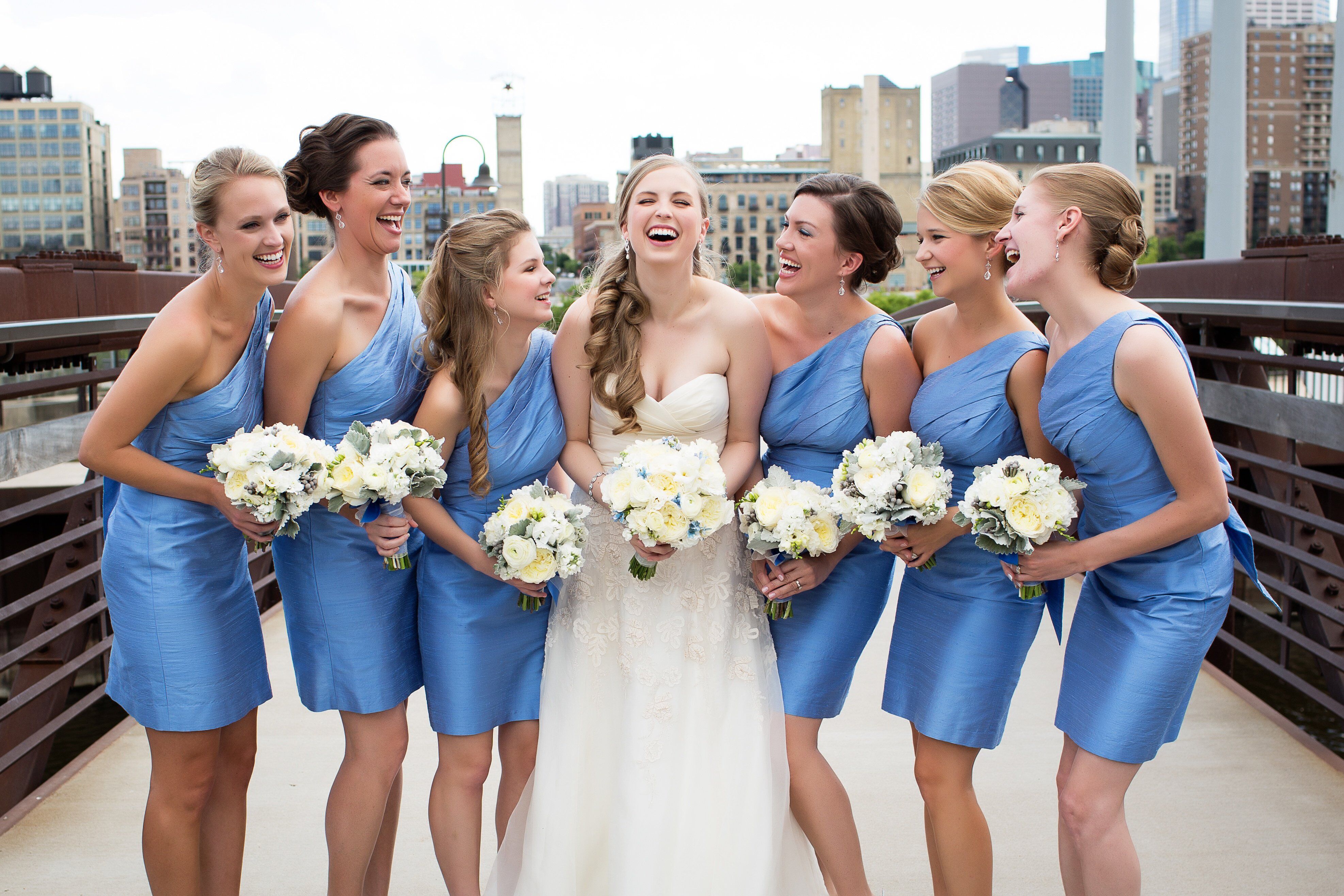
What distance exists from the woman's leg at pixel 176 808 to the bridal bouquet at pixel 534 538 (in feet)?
2.92

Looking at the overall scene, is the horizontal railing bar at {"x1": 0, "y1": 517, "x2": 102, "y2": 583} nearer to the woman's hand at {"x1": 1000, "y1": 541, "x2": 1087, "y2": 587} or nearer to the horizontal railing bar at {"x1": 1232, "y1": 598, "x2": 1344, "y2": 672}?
the woman's hand at {"x1": 1000, "y1": 541, "x2": 1087, "y2": 587}

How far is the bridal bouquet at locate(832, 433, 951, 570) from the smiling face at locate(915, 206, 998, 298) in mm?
449

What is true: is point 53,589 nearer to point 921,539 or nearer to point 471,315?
point 471,315

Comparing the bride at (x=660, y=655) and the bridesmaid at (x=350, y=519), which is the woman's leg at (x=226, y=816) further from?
the bride at (x=660, y=655)

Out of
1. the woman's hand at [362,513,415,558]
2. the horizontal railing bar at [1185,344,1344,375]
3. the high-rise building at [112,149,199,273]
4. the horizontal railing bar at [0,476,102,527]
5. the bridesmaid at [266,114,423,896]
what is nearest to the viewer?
the woman's hand at [362,513,415,558]

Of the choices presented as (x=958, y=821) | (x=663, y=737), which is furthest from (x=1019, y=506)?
(x=663, y=737)

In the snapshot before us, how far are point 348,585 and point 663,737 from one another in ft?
3.18

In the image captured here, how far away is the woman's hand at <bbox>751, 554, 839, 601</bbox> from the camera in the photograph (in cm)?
300

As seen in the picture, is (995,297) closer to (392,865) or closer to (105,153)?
(392,865)

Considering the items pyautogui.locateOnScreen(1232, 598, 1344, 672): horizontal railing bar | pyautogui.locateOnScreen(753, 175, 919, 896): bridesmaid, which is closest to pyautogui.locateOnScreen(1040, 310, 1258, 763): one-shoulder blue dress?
pyautogui.locateOnScreen(753, 175, 919, 896): bridesmaid

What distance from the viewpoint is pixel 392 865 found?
363cm

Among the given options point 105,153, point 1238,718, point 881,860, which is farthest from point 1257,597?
point 105,153

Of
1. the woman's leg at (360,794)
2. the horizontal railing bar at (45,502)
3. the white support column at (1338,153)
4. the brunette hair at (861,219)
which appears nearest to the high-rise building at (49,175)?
the white support column at (1338,153)

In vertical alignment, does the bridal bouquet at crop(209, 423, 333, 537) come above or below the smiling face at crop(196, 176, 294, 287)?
below
